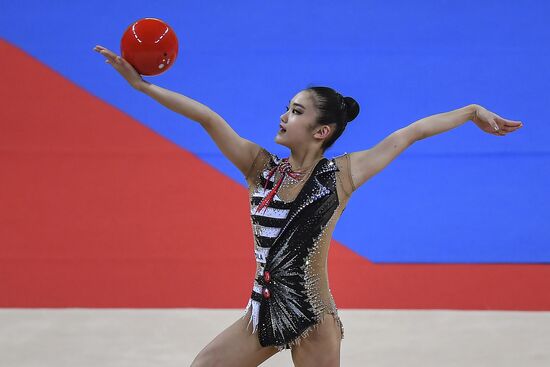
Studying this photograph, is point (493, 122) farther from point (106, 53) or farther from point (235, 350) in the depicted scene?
point (106, 53)

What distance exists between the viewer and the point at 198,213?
4.83 metres

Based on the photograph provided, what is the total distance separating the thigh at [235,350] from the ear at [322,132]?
22.7 inches

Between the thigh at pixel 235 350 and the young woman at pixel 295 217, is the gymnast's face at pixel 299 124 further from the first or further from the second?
the thigh at pixel 235 350

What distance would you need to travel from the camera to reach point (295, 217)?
2508mm

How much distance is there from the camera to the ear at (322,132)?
259cm

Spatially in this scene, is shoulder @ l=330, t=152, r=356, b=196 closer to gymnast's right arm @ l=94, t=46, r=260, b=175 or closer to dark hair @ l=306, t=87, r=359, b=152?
dark hair @ l=306, t=87, r=359, b=152

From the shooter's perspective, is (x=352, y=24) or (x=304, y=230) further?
(x=352, y=24)

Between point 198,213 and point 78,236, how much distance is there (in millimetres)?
685

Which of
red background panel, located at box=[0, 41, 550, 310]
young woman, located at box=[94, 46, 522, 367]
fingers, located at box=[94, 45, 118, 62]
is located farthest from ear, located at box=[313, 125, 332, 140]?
red background panel, located at box=[0, 41, 550, 310]

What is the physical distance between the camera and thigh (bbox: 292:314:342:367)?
97.3 inches

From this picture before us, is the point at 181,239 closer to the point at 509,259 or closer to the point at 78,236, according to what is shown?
the point at 78,236

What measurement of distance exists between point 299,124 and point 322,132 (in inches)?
3.3

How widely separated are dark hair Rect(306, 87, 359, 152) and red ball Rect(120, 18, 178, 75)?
46 cm

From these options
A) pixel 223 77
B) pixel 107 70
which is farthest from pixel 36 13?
pixel 223 77
